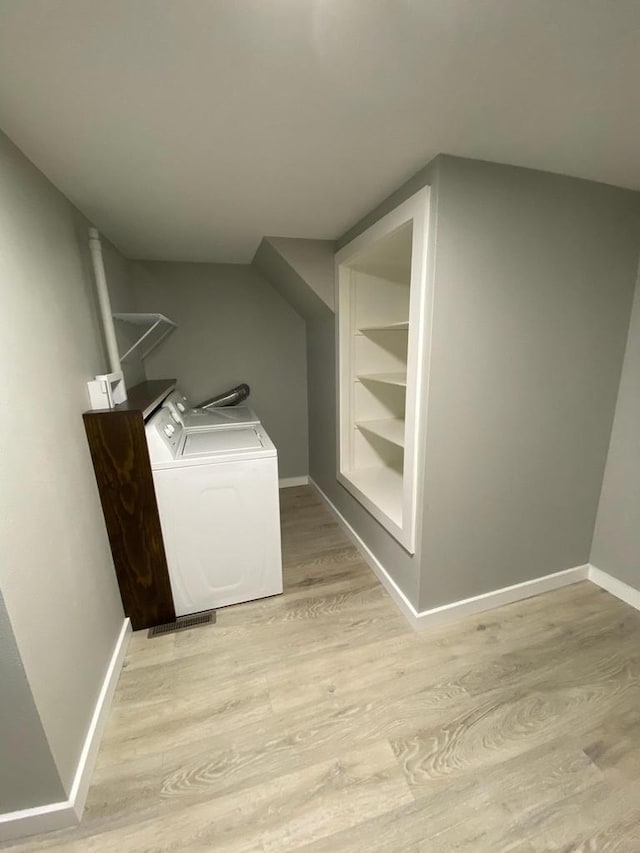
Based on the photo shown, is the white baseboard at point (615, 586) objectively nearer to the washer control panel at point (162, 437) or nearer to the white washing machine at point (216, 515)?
the white washing machine at point (216, 515)

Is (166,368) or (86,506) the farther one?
(166,368)

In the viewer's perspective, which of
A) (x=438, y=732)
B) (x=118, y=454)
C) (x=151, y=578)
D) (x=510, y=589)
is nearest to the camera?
(x=438, y=732)

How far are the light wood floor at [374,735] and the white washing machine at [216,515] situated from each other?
16 centimetres

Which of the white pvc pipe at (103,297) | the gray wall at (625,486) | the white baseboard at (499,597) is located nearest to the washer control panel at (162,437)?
the white pvc pipe at (103,297)

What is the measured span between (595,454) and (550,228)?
1.19m

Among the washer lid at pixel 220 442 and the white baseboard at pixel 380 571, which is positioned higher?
the washer lid at pixel 220 442

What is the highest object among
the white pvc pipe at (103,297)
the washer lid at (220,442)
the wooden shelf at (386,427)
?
the white pvc pipe at (103,297)

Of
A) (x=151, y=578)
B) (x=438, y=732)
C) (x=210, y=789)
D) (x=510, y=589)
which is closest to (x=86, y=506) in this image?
(x=151, y=578)

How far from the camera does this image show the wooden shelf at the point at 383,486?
1892 millimetres

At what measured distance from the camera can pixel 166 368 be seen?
2.79m

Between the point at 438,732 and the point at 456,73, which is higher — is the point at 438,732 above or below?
below

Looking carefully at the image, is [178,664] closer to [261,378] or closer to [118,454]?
[118,454]

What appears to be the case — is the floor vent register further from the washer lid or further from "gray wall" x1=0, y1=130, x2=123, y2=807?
the washer lid

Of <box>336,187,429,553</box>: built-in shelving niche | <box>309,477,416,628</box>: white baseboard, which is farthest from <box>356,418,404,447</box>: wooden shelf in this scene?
<box>309,477,416,628</box>: white baseboard
